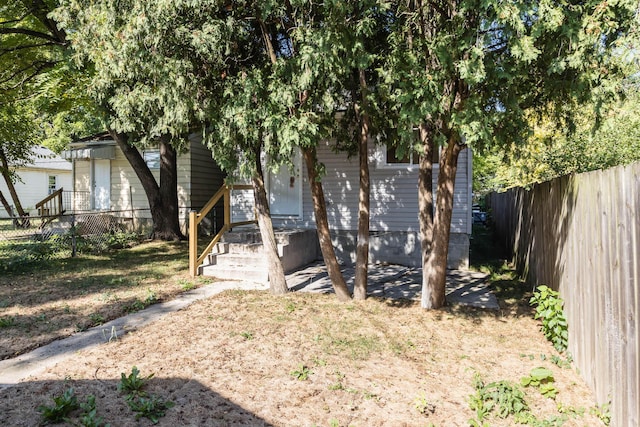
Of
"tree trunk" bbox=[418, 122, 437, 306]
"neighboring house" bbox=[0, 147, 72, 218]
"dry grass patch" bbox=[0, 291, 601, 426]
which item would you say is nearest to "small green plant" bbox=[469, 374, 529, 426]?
"dry grass patch" bbox=[0, 291, 601, 426]

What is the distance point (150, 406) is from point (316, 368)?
1.44 m

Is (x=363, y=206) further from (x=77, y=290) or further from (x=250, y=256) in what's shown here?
(x=77, y=290)

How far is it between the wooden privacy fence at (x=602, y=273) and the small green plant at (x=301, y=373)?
7.55 feet

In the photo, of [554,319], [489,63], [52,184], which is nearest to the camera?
[489,63]

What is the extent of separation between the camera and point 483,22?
11.9 ft

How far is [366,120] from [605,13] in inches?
108

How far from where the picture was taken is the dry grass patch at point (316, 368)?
302cm

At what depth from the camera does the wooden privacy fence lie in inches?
99.8

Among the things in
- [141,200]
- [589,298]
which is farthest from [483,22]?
[141,200]

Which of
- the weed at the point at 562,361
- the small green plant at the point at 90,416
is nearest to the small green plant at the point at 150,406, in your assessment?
the small green plant at the point at 90,416

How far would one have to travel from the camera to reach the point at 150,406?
2930 mm

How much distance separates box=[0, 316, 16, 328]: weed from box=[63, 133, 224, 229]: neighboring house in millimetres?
8524

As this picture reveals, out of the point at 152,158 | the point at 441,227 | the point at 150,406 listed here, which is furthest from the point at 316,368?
the point at 152,158

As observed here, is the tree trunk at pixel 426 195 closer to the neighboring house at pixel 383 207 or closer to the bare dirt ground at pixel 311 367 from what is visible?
the bare dirt ground at pixel 311 367
